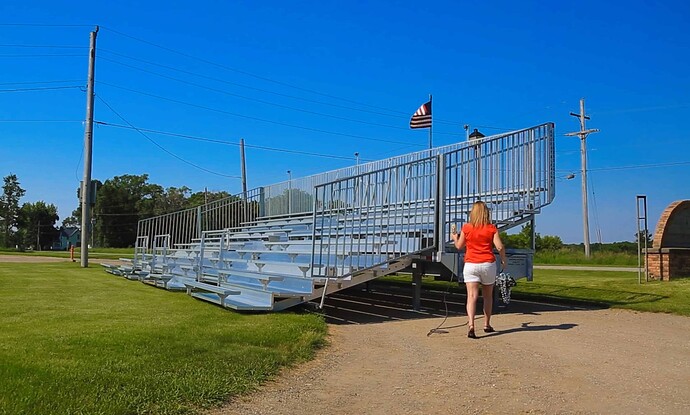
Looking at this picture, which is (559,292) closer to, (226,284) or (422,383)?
(226,284)

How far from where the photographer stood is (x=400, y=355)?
6660mm

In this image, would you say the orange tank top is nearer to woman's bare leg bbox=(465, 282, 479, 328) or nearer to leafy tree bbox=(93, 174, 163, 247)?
woman's bare leg bbox=(465, 282, 479, 328)

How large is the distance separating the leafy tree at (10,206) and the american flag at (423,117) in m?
85.2

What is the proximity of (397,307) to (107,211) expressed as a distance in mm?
85446

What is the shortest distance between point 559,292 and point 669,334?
6067 mm

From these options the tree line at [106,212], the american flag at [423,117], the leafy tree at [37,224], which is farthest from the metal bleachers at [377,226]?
the leafy tree at [37,224]

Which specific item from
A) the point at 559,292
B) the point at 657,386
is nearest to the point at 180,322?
the point at 657,386

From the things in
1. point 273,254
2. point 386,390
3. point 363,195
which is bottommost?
point 386,390

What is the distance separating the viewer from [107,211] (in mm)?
88938

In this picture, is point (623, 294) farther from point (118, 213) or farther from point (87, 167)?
point (118, 213)

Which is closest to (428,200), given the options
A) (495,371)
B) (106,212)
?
(495,371)

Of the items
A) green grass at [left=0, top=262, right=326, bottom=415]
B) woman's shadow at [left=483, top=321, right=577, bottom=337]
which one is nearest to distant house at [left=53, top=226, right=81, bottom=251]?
green grass at [left=0, top=262, right=326, bottom=415]

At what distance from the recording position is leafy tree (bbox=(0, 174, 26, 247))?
8756 centimetres

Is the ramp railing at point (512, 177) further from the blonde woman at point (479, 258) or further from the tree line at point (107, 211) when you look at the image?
the tree line at point (107, 211)
